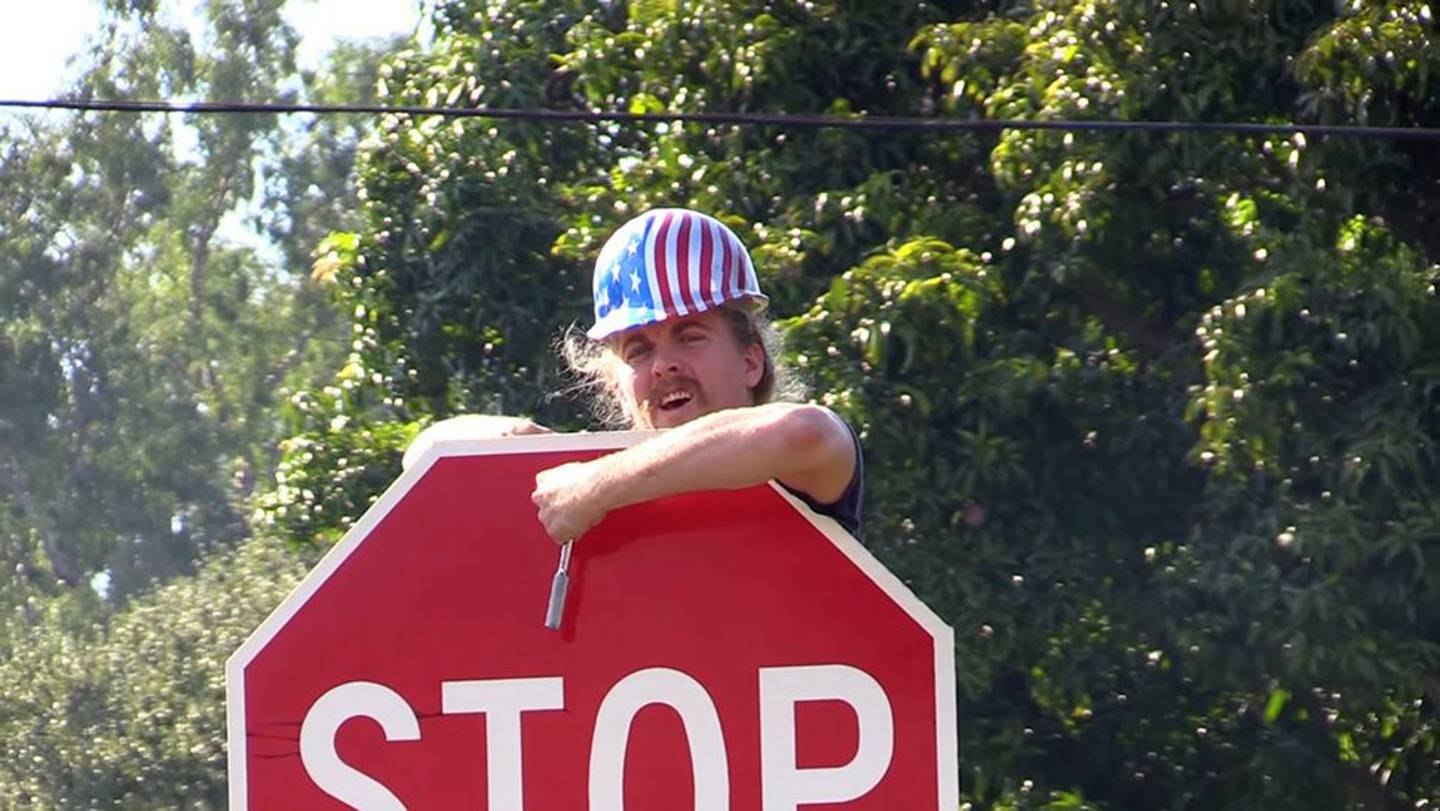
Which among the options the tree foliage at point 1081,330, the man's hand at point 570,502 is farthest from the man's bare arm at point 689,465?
the tree foliage at point 1081,330

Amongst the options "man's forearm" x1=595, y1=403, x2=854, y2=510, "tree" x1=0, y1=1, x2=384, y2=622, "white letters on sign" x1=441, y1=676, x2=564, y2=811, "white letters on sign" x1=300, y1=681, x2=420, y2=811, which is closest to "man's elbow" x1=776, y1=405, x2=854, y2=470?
"man's forearm" x1=595, y1=403, x2=854, y2=510

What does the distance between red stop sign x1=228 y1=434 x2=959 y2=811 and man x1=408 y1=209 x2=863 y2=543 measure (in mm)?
32

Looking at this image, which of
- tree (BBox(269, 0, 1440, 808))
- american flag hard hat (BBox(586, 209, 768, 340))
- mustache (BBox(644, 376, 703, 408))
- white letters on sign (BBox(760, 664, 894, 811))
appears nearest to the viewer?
white letters on sign (BBox(760, 664, 894, 811))

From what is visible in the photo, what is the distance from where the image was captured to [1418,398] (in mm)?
6316

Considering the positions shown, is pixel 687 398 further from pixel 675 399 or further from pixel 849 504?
pixel 849 504

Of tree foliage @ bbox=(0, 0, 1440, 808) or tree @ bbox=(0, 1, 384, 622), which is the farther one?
tree @ bbox=(0, 1, 384, 622)

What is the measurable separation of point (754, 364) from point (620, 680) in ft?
2.07

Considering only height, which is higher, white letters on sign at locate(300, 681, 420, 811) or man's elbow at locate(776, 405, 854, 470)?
man's elbow at locate(776, 405, 854, 470)

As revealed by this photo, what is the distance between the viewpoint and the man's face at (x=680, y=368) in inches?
97.7

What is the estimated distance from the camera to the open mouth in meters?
2.51

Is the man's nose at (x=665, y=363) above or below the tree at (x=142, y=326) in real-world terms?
below

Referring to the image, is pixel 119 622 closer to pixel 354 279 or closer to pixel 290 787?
pixel 354 279

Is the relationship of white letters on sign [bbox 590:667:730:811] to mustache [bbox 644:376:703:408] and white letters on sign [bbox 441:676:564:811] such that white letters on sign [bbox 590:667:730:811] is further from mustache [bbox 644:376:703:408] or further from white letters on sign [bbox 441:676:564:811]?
mustache [bbox 644:376:703:408]

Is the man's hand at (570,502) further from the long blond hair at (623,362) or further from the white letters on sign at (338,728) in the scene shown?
the long blond hair at (623,362)
